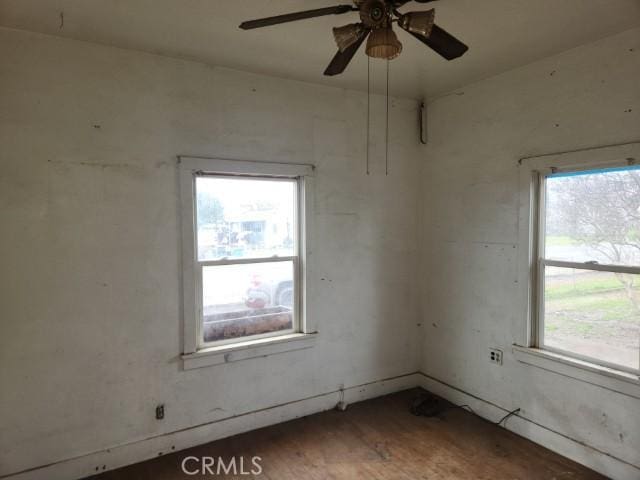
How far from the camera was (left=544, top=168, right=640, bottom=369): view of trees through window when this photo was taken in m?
2.48

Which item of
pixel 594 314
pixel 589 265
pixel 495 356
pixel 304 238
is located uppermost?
pixel 304 238

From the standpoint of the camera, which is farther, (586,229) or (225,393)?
(225,393)

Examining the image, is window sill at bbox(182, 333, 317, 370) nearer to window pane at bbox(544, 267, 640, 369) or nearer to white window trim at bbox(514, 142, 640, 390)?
white window trim at bbox(514, 142, 640, 390)

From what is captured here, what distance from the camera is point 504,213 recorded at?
10.3ft

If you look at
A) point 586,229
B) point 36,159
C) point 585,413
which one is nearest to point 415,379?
point 585,413

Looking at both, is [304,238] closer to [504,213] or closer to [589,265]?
[504,213]

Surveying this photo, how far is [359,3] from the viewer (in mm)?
1771

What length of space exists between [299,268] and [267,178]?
0.77 metres

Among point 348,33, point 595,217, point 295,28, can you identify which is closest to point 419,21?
point 348,33

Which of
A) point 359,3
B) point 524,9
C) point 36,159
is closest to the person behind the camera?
point 359,3

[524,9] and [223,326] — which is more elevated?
[524,9]

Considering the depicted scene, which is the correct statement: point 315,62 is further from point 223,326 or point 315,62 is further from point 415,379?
point 415,379

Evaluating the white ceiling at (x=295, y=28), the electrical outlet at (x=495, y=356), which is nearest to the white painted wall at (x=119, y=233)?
the white ceiling at (x=295, y=28)

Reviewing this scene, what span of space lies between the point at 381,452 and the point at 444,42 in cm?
260
